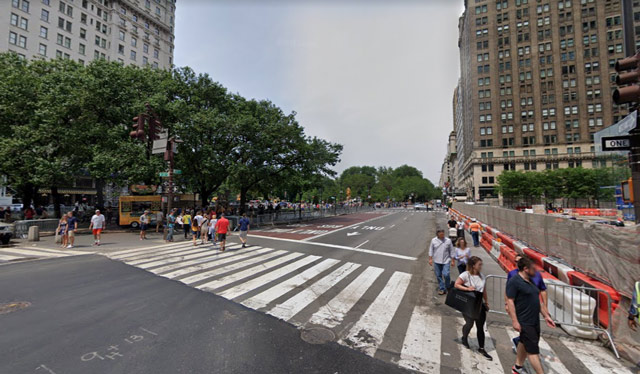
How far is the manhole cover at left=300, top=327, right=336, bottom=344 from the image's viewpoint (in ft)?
15.4

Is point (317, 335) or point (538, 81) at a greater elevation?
point (538, 81)

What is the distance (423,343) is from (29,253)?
15977mm

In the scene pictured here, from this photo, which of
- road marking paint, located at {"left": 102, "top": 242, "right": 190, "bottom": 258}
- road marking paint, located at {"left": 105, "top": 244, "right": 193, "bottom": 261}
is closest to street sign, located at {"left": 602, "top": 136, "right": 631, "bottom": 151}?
road marking paint, located at {"left": 105, "top": 244, "right": 193, "bottom": 261}

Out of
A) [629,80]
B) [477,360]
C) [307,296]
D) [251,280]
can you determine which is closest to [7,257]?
[251,280]

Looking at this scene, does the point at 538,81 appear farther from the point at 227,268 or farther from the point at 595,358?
the point at 227,268

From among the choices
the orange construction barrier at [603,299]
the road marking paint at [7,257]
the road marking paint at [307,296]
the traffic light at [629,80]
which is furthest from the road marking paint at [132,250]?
the traffic light at [629,80]

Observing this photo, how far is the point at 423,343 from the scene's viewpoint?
186 inches

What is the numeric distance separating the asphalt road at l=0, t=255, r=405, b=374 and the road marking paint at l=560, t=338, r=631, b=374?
3090mm

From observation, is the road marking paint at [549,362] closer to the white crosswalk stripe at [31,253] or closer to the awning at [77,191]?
the white crosswalk stripe at [31,253]

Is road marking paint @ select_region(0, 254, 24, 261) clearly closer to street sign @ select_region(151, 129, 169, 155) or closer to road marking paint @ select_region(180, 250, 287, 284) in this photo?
street sign @ select_region(151, 129, 169, 155)

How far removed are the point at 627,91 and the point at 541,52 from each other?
287 ft

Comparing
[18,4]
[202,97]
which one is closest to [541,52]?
[202,97]

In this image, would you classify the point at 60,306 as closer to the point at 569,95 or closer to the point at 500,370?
the point at 500,370

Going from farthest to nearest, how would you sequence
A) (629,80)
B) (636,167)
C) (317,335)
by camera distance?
(636,167)
(629,80)
(317,335)
